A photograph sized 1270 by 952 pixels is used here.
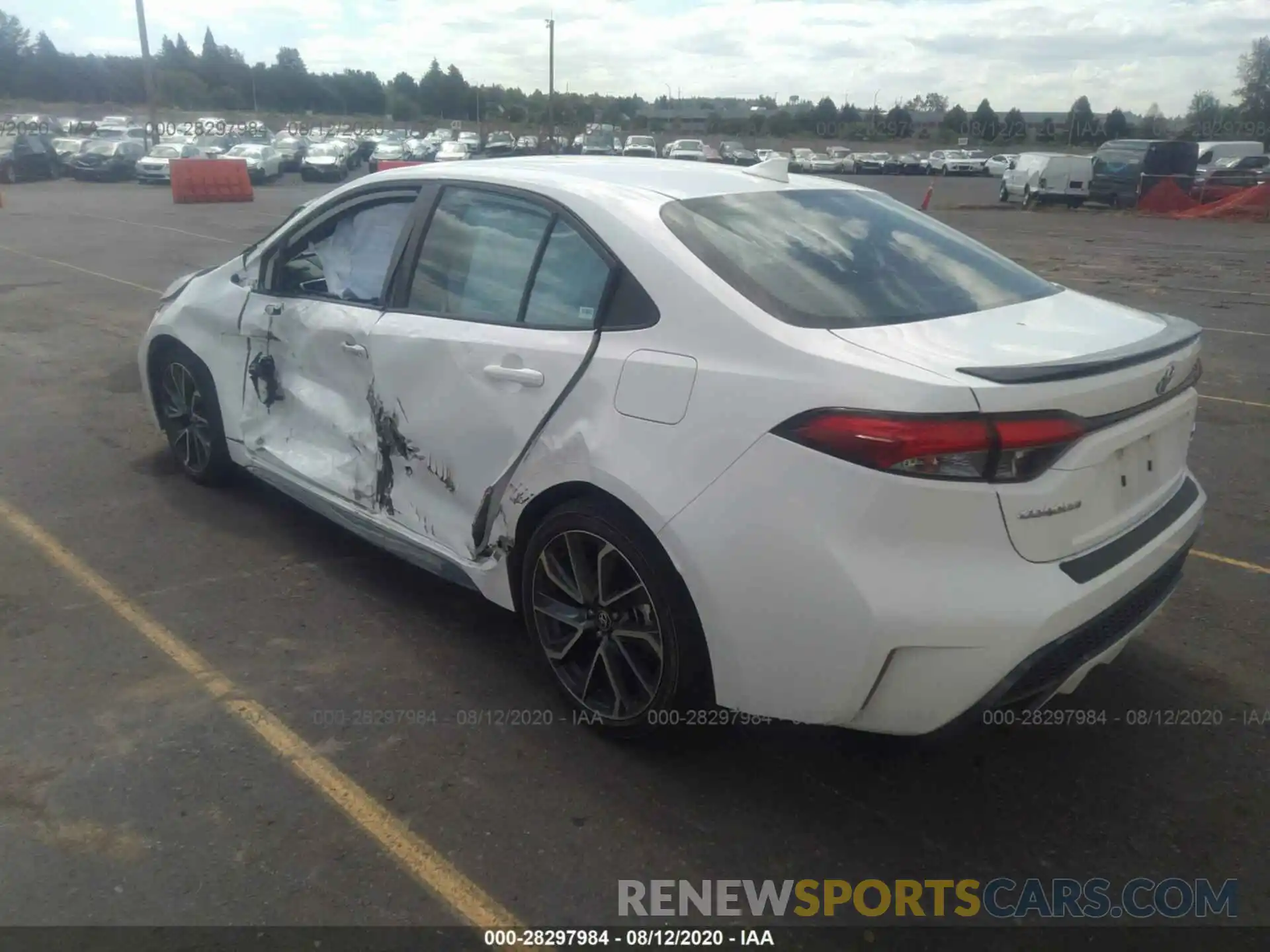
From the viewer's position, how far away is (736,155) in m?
49.5

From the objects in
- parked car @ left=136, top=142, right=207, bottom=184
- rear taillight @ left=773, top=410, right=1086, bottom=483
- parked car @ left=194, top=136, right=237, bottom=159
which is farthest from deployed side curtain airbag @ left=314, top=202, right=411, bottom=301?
parked car @ left=194, top=136, right=237, bottom=159

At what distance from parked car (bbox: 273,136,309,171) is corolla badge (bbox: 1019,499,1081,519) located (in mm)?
42034

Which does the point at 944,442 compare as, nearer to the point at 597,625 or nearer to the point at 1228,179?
the point at 597,625

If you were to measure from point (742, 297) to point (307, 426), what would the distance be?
2259 mm

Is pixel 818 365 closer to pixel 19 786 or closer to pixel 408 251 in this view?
pixel 408 251

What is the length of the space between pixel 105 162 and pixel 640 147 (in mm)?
19747

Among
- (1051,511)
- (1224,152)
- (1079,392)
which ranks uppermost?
(1224,152)

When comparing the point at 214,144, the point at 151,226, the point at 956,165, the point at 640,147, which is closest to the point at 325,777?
the point at 151,226

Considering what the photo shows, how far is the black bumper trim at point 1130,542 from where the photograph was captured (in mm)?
2656

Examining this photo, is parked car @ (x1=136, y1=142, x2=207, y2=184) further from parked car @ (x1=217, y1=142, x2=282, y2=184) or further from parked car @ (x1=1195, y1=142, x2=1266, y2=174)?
parked car @ (x1=1195, y1=142, x2=1266, y2=174)

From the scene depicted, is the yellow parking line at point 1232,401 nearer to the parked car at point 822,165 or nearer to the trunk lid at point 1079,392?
the trunk lid at point 1079,392

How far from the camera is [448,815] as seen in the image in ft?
9.59

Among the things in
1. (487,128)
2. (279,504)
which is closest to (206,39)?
(487,128)

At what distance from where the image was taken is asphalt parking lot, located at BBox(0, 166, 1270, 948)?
2.70 m
